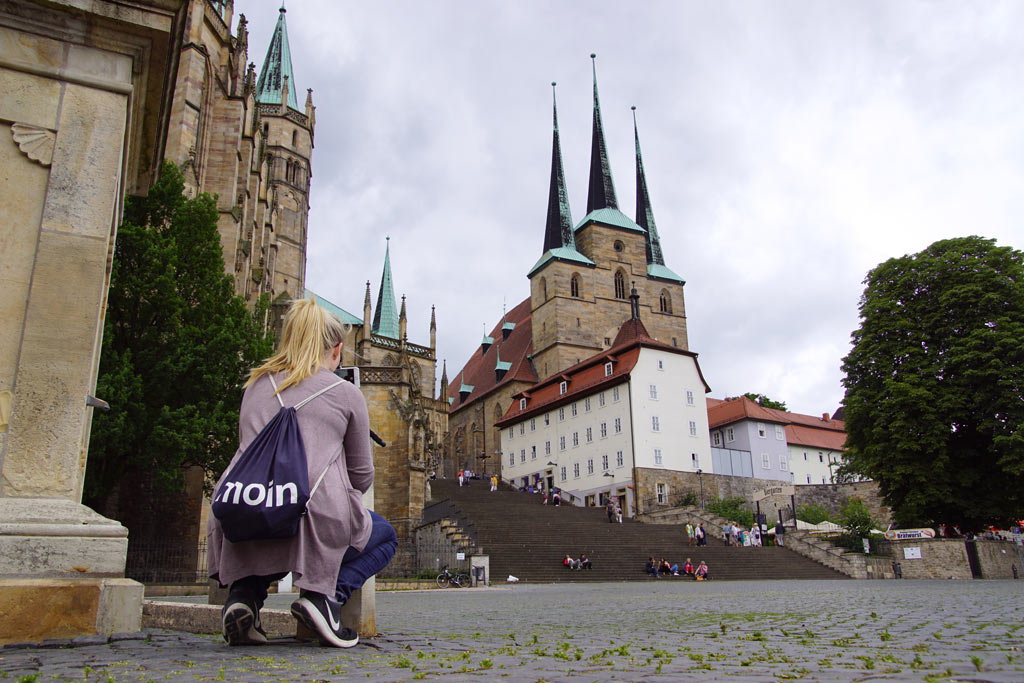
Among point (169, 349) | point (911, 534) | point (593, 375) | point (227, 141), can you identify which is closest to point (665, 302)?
point (593, 375)

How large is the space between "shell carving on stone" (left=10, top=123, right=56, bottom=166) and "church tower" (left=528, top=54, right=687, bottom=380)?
58996 mm

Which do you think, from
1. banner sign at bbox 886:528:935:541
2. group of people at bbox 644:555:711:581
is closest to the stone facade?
group of people at bbox 644:555:711:581

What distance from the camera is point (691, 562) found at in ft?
96.7

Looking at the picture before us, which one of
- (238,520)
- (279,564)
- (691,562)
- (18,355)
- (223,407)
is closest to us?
(238,520)

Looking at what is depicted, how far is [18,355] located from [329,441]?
2447mm

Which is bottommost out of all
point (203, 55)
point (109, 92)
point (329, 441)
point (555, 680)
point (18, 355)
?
point (555, 680)

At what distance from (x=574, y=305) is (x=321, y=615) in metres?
63.1

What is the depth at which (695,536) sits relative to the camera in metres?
34.2

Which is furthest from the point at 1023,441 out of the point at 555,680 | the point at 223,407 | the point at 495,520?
the point at 555,680

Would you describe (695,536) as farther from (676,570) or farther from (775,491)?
(775,491)

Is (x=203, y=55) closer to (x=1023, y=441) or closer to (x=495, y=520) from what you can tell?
(x=495, y=520)

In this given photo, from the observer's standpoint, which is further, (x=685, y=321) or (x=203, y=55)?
(x=685, y=321)

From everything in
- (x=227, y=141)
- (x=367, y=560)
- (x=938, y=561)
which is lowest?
(x=938, y=561)

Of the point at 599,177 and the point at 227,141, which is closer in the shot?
the point at 227,141
